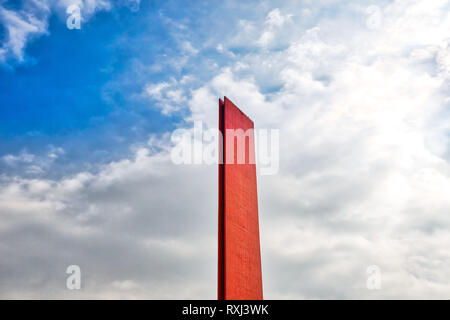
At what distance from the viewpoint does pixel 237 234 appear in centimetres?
1573

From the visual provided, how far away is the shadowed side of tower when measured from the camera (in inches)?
572

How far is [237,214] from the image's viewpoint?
16094 millimetres

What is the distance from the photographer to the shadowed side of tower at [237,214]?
14.5 meters
